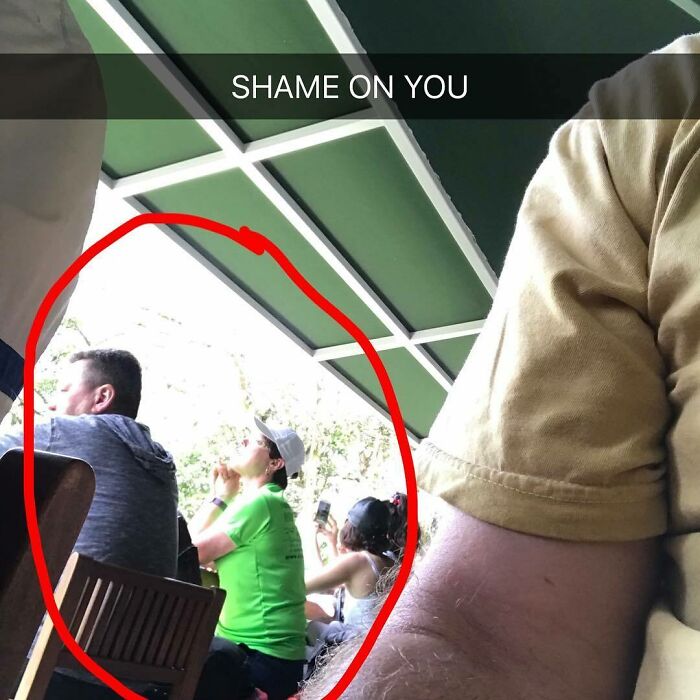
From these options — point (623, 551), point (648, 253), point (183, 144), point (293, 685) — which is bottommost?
point (293, 685)

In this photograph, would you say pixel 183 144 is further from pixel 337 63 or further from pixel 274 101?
pixel 337 63

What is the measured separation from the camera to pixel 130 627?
4.28 ft

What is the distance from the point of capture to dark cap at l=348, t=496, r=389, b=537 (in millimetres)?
2557

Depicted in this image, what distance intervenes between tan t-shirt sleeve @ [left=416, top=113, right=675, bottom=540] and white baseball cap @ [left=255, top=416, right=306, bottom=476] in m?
1.84

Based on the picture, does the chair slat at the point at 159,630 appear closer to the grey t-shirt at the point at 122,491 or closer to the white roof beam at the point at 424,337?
the grey t-shirt at the point at 122,491

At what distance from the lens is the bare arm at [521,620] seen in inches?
15.1

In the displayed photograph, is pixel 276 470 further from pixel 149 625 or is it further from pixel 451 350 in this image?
pixel 451 350

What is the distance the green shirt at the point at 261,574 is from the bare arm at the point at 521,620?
65.9 inches

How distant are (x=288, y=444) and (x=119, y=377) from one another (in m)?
0.72

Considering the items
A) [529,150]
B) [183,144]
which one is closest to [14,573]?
[529,150]

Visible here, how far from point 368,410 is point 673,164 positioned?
13.9 feet

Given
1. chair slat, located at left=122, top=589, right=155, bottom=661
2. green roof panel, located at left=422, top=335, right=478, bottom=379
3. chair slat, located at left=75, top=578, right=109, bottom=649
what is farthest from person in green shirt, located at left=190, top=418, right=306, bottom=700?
green roof panel, located at left=422, top=335, right=478, bottom=379

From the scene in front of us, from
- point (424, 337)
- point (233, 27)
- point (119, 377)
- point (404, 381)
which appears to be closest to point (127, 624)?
point (119, 377)

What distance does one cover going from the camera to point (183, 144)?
7.81ft
